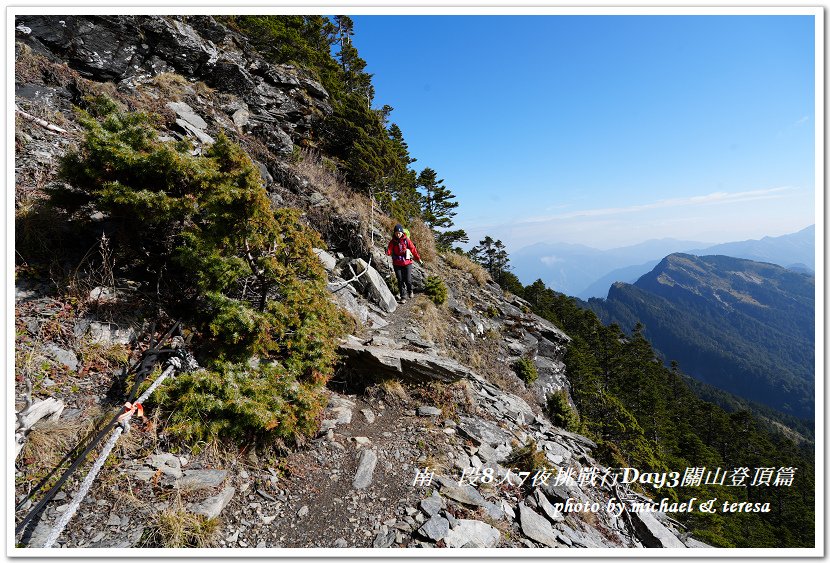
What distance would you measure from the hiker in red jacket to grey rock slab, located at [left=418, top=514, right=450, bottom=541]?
25.7 feet

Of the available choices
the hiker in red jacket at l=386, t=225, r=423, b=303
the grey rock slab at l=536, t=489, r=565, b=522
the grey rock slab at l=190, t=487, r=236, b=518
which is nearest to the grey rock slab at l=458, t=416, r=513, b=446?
the grey rock slab at l=536, t=489, r=565, b=522

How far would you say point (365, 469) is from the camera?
4641 mm

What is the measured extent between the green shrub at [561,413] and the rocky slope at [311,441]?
176 cm

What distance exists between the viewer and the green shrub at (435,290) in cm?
1258

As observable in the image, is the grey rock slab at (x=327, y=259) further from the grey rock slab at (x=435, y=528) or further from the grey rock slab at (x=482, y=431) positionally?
the grey rock slab at (x=435, y=528)

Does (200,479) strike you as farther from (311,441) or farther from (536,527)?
(536,527)

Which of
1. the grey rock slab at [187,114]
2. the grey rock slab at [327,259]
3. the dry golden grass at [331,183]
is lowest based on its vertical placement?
the grey rock slab at [327,259]

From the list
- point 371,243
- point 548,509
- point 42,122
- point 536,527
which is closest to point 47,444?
point 536,527

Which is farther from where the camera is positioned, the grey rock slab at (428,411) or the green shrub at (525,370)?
the green shrub at (525,370)

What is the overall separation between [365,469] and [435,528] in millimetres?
1223

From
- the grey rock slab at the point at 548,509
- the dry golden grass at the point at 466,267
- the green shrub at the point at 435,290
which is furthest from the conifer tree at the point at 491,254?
the grey rock slab at the point at 548,509

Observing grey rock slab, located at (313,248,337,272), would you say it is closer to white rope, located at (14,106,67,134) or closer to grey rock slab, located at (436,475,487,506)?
white rope, located at (14,106,67,134)

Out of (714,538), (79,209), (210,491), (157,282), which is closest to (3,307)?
(157,282)

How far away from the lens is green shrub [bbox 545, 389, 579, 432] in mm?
12641
